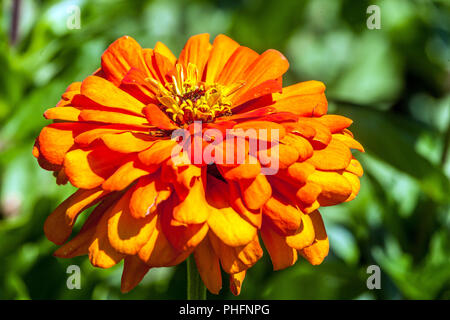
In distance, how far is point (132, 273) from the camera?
0.63 meters

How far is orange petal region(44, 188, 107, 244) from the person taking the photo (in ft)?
1.98

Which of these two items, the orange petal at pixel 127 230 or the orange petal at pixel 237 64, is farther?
the orange petal at pixel 237 64

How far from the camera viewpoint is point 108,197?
675 mm

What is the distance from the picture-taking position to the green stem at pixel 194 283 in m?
0.69

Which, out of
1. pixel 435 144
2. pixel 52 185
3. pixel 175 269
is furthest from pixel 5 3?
pixel 435 144

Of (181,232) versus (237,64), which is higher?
(237,64)

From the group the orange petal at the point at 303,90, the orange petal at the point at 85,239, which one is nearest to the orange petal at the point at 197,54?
the orange petal at the point at 303,90

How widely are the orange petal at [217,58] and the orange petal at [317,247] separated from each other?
25cm

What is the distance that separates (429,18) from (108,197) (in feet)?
4.04

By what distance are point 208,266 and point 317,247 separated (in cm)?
13

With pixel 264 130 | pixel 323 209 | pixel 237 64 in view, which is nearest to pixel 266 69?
pixel 237 64

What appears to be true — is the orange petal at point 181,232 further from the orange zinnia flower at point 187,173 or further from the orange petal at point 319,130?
the orange petal at point 319,130

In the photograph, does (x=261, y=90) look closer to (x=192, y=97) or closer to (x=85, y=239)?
(x=192, y=97)
